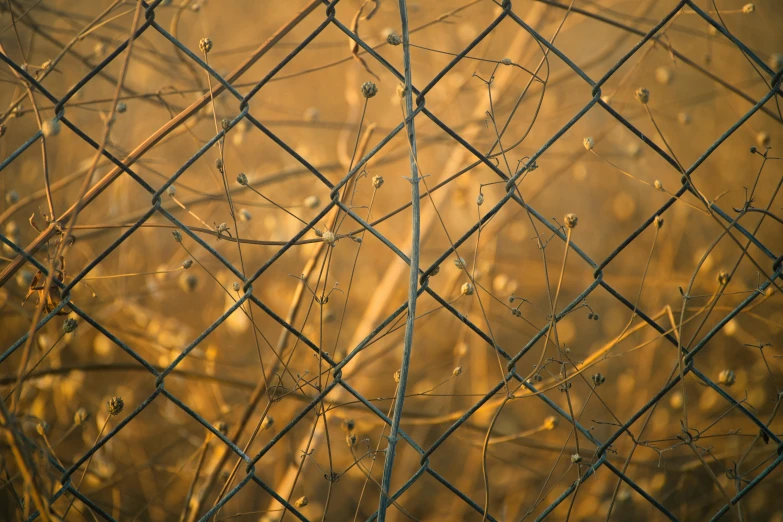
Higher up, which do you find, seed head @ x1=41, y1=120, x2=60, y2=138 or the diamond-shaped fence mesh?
the diamond-shaped fence mesh

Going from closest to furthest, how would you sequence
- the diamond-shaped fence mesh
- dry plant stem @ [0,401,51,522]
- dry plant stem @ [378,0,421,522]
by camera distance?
dry plant stem @ [0,401,51,522], dry plant stem @ [378,0,421,522], the diamond-shaped fence mesh

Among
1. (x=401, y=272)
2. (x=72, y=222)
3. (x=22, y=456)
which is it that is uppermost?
(x=401, y=272)

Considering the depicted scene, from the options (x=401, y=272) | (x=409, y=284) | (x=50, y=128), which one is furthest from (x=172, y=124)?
(x=401, y=272)

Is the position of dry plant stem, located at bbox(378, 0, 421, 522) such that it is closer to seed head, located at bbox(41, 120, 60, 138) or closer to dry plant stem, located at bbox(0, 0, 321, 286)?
dry plant stem, located at bbox(0, 0, 321, 286)

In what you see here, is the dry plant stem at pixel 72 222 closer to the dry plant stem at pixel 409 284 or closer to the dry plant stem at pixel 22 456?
the dry plant stem at pixel 22 456

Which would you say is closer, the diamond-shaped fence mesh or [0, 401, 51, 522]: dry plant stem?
[0, 401, 51, 522]: dry plant stem

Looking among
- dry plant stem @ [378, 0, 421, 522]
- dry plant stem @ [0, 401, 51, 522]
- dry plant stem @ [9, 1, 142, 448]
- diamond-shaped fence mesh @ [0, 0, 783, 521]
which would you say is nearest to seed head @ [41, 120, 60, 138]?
dry plant stem @ [9, 1, 142, 448]

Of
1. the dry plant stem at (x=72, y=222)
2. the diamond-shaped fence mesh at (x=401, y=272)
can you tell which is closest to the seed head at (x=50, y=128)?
the dry plant stem at (x=72, y=222)

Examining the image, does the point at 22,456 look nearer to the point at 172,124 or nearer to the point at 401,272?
the point at 172,124

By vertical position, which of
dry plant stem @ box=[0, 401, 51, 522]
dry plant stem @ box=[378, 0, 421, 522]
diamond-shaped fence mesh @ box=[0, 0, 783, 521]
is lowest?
dry plant stem @ box=[0, 401, 51, 522]

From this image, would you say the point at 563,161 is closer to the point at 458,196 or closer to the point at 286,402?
the point at 458,196

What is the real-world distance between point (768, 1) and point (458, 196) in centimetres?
225

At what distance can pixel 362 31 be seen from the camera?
276 centimetres

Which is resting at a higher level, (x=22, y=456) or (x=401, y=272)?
(x=401, y=272)
